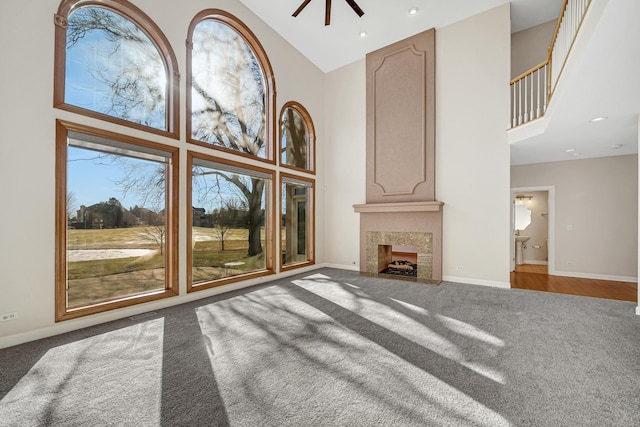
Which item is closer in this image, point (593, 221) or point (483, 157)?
Result: point (483, 157)

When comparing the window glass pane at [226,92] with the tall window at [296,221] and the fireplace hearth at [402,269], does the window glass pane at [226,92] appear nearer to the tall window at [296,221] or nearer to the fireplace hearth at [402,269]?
the tall window at [296,221]

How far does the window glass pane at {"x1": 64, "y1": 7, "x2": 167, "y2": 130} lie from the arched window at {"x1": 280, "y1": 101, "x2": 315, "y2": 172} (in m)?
2.43

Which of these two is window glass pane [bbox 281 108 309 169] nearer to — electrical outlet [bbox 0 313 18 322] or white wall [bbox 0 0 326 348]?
white wall [bbox 0 0 326 348]

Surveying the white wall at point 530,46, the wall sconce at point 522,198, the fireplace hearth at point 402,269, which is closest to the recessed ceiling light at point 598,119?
the white wall at point 530,46

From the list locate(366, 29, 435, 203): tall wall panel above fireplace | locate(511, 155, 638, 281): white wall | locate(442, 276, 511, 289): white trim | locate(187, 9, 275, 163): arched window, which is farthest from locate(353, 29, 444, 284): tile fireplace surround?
locate(511, 155, 638, 281): white wall

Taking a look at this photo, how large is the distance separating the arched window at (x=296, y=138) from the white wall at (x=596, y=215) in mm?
5437

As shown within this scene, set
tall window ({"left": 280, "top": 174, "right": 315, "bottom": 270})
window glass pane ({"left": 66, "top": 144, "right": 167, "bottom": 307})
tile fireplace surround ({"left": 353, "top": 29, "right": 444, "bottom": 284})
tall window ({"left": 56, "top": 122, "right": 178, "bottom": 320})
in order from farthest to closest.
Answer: tall window ({"left": 280, "top": 174, "right": 315, "bottom": 270})
tile fireplace surround ({"left": 353, "top": 29, "right": 444, "bottom": 284})
window glass pane ({"left": 66, "top": 144, "right": 167, "bottom": 307})
tall window ({"left": 56, "top": 122, "right": 178, "bottom": 320})

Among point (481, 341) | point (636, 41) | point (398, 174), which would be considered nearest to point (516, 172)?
point (398, 174)

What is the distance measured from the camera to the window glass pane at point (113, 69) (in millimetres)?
2947

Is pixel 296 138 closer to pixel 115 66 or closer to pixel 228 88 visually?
pixel 228 88

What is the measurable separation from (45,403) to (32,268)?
1.52m

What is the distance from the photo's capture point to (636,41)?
2104mm

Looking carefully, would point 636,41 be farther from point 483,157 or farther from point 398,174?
point 398,174

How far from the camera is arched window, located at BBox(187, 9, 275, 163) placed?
162 inches
